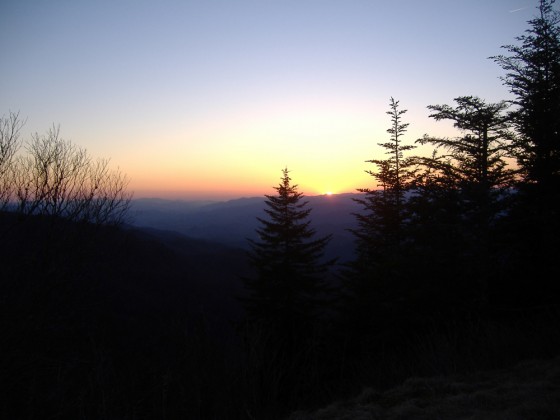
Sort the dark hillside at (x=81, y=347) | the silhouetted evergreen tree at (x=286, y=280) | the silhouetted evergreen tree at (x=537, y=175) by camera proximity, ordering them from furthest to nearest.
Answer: the silhouetted evergreen tree at (x=286, y=280) < the silhouetted evergreen tree at (x=537, y=175) < the dark hillside at (x=81, y=347)

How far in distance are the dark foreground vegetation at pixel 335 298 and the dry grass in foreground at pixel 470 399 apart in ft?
0.28

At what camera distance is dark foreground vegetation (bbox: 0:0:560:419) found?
5.81m

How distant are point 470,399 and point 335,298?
14.1 m

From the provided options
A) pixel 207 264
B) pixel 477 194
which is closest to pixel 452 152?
pixel 477 194

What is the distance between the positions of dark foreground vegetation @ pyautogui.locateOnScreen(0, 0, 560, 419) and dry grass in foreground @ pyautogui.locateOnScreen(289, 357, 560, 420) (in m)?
0.09

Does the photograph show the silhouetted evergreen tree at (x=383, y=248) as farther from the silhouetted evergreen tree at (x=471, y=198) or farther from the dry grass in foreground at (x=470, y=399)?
the dry grass in foreground at (x=470, y=399)

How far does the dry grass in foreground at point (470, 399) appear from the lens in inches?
156

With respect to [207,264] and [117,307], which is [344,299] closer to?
[117,307]

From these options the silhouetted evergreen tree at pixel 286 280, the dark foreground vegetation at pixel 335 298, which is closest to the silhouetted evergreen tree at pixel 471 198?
the dark foreground vegetation at pixel 335 298

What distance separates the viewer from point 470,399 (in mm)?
4430

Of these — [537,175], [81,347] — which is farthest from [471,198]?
[81,347]

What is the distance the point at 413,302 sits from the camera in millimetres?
12883

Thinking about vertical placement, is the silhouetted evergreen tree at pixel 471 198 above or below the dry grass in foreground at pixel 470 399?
above

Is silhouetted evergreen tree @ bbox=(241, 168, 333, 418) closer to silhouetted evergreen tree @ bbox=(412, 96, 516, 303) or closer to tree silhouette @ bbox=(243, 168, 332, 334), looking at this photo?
tree silhouette @ bbox=(243, 168, 332, 334)
